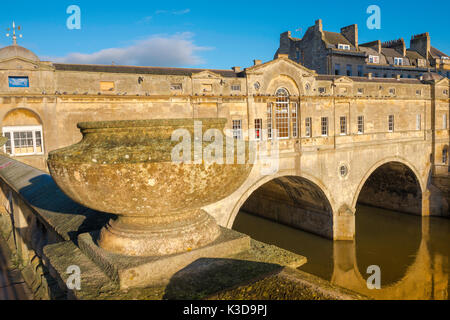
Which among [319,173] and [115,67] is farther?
[319,173]

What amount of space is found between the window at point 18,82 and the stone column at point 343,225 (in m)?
19.6

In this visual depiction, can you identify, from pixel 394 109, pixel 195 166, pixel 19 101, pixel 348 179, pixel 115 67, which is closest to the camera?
pixel 195 166

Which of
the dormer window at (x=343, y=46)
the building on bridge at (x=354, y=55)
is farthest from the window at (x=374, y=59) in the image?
the dormer window at (x=343, y=46)

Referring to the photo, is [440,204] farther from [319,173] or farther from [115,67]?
[115,67]

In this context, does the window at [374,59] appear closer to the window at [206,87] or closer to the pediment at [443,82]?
the pediment at [443,82]

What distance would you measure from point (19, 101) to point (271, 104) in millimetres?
13259

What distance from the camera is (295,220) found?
26.8 metres

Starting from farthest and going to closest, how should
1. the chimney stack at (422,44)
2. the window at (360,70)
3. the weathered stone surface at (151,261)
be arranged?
1. the chimney stack at (422,44)
2. the window at (360,70)
3. the weathered stone surface at (151,261)

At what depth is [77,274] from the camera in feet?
9.12

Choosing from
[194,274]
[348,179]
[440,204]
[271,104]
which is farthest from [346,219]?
[194,274]

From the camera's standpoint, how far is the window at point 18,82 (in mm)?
15234

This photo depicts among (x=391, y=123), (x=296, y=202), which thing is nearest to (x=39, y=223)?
(x=296, y=202)

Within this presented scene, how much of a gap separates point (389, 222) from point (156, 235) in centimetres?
2985

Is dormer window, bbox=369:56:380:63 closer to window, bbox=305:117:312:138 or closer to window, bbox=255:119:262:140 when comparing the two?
window, bbox=305:117:312:138
